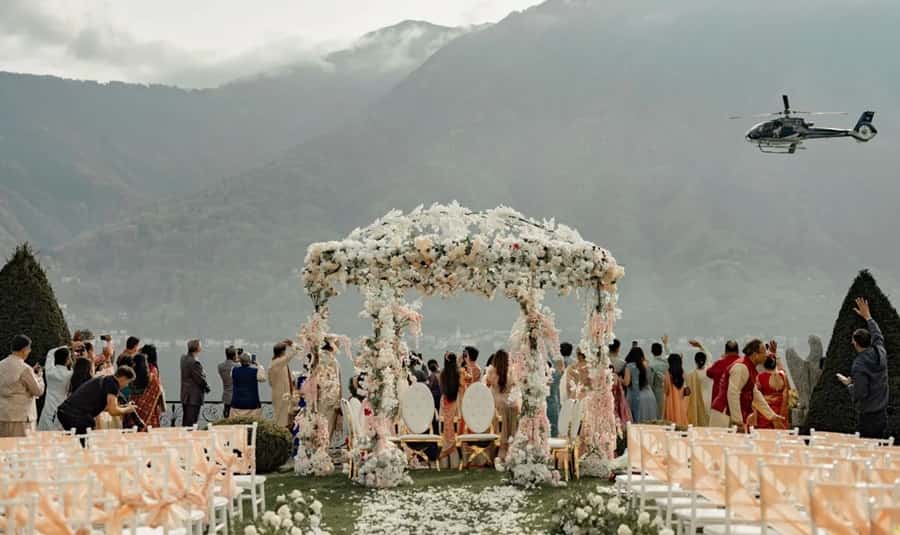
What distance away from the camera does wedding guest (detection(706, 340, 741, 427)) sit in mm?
14875

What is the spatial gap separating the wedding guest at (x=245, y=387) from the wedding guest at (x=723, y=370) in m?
6.82

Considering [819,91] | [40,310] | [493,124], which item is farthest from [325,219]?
[40,310]

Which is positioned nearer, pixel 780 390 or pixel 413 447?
pixel 780 390

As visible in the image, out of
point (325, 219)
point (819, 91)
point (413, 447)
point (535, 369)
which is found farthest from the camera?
point (819, 91)

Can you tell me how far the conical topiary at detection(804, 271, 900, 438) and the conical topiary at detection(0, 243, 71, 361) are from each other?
455 inches

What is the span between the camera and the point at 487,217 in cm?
1551

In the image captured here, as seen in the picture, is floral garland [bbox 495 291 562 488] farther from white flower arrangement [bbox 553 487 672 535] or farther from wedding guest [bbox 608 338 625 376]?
white flower arrangement [bbox 553 487 672 535]

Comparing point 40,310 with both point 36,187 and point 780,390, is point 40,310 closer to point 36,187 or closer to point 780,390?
point 780,390

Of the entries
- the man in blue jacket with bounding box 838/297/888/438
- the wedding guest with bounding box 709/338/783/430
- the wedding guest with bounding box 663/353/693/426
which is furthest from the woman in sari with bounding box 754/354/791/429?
the man in blue jacket with bounding box 838/297/888/438

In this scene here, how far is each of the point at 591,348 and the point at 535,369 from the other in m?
0.92

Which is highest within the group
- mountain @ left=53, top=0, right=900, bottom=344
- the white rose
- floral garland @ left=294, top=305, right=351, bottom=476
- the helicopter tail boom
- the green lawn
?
mountain @ left=53, top=0, right=900, bottom=344

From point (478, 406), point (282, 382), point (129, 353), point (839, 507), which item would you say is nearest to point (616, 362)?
point (478, 406)

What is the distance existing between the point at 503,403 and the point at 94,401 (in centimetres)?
680

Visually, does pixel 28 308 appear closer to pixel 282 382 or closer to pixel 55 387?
pixel 55 387
